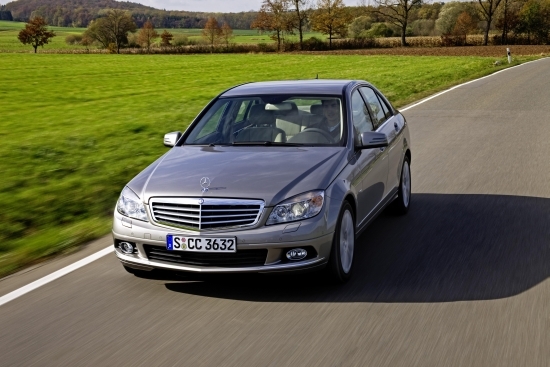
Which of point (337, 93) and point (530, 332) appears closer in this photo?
point (530, 332)

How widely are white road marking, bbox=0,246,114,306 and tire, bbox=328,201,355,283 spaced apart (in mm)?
2150

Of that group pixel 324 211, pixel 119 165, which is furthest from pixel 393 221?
pixel 119 165

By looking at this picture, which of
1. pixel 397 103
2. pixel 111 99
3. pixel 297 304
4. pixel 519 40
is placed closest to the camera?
pixel 297 304

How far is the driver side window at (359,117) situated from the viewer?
6750 millimetres

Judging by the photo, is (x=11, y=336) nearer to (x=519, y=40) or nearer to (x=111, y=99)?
(x=111, y=99)

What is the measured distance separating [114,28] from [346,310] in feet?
398

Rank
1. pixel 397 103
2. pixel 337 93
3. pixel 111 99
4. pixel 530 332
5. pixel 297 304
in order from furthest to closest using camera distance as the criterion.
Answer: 1. pixel 111 99
2. pixel 397 103
3. pixel 337 93
4. pixel 297 304
5. pixel 530 332

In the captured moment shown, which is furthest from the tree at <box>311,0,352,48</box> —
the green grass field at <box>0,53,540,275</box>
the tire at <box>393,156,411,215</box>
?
the tire at <box>393,156,411,215</box>

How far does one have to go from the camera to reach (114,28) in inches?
4779

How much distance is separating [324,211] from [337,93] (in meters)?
1.85

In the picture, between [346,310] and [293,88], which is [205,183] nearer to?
[346,310]

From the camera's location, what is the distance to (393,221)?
7.80 metres

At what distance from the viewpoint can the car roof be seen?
7039 mm

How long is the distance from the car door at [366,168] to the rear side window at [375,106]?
18cm
